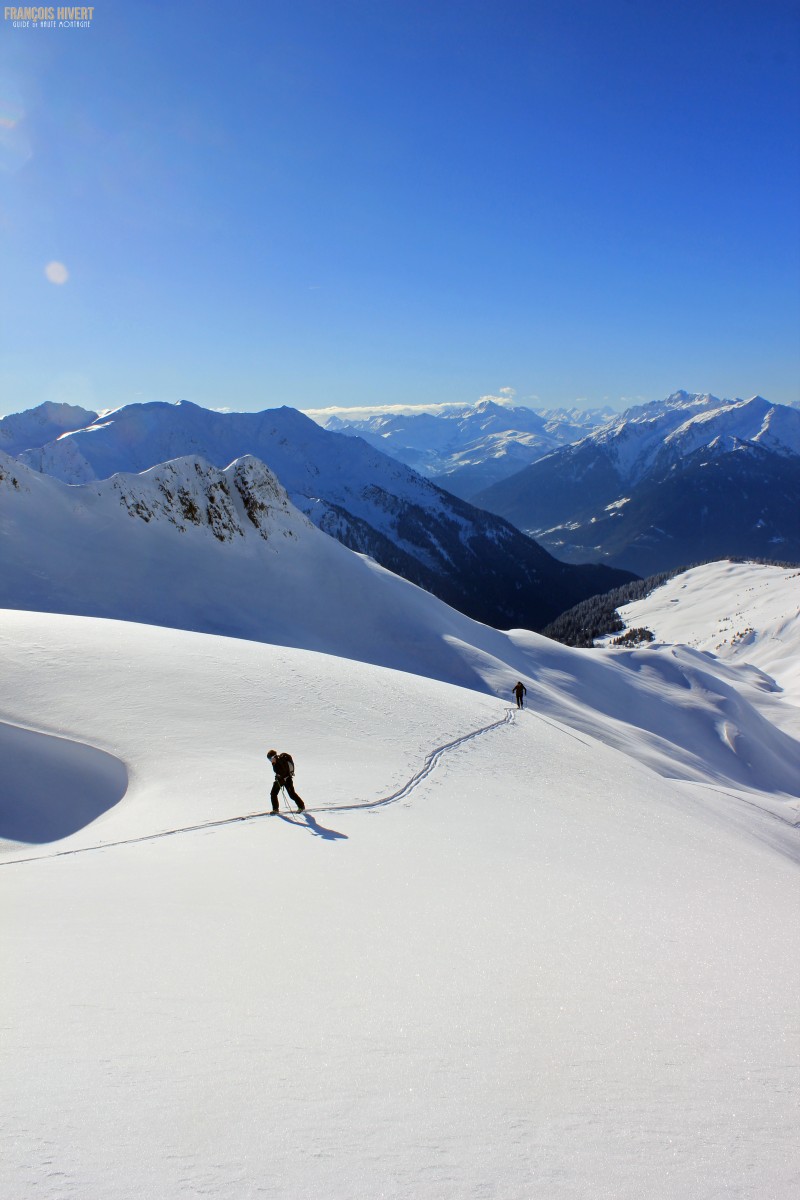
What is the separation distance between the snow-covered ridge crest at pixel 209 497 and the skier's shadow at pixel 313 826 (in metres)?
53.0

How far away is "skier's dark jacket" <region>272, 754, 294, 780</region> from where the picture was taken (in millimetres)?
14438

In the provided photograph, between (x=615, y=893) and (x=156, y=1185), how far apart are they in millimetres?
10279

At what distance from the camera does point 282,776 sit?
14773 mm

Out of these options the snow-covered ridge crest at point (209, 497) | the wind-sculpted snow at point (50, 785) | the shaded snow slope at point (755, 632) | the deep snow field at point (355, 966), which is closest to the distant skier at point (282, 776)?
the deep snow field at point (355, 966)

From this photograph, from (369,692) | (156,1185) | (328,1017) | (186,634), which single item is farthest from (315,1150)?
(186,634)

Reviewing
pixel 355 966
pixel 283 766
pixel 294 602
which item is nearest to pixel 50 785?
pixel 283 766

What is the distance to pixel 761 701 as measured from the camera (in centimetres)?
9262

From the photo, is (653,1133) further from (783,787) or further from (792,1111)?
(783,787)

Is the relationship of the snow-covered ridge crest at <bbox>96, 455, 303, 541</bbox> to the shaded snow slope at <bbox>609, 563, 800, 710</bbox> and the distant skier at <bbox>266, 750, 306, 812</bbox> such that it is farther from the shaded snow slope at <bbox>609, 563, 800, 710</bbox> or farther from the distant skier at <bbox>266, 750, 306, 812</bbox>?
the shaded snow slope at <bbox>609, 563, 800, 710</bbox>

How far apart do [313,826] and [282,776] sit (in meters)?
1.33

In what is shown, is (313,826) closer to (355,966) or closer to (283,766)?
(283,766)

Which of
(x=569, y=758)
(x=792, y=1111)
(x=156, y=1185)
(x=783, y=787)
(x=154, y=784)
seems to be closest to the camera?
(x=156, y=1185)

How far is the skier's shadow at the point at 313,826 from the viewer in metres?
13.7

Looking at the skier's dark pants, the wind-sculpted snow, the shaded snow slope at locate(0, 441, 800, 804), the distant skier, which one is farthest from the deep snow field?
the shaded snow slope at locate(0, 441, 800, 804)
